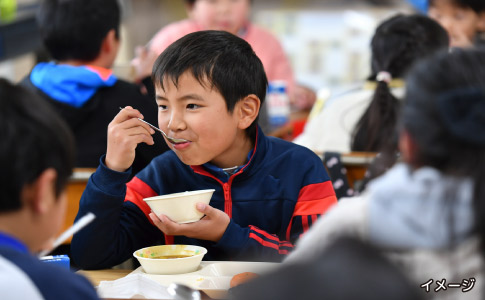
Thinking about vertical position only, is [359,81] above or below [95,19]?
below

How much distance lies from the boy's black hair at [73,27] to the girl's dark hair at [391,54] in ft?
3.28

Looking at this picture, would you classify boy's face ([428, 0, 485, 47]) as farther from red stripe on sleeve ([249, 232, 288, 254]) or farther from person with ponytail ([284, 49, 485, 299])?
person with ponytail ([284, 49, 485, 299])

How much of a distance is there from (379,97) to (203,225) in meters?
1.25

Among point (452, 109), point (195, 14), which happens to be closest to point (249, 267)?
point (452, 109)

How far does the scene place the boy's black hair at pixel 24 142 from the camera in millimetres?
939

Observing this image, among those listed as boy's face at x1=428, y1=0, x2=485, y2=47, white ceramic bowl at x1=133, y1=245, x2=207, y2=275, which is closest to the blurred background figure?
white ceramic bowl at x1=133, y1=245, x2=207, y2=275

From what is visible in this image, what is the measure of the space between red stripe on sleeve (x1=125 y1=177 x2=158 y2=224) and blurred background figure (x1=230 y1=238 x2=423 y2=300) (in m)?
1.00

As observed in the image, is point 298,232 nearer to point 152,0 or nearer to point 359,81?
point 359,81

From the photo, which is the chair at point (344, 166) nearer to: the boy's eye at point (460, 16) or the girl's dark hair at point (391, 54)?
the girl's dark hair at point (391, 54)

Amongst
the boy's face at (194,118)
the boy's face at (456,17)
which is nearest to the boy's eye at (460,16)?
the boy's face at (456,17)

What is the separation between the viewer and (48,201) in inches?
39.4

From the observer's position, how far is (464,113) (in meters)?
0.88

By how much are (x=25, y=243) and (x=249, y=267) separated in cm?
52

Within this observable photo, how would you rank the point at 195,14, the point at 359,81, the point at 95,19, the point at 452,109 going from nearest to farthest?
the point at 452,109 → the point at 95,19 → the point at 195,14 → the point at 359,81
